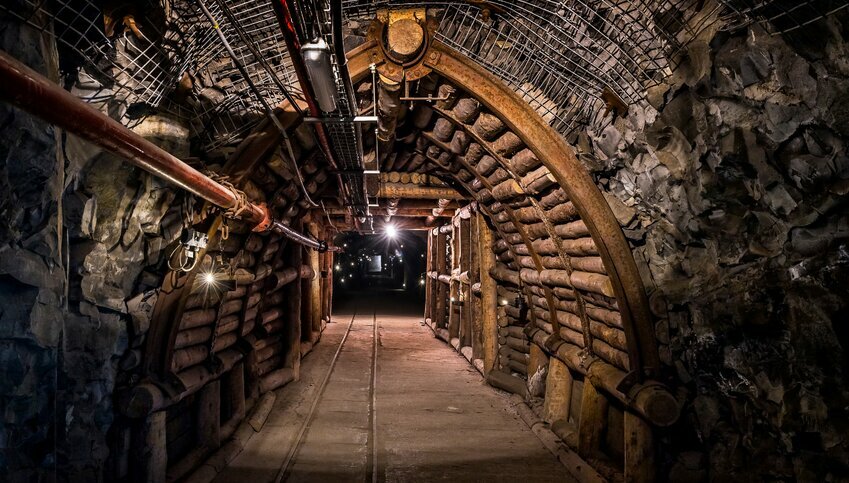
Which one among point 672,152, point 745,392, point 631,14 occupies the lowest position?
point 745,392

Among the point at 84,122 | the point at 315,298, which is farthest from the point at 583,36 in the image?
the point at 315,298

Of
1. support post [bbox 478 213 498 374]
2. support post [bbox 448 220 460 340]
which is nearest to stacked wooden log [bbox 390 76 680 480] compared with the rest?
support post [bbox 478 213 498 374]

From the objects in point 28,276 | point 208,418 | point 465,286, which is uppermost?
point 28,276

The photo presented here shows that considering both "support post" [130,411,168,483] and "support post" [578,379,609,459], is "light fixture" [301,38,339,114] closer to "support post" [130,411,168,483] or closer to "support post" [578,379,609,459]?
"support post" [130,411,168,483]

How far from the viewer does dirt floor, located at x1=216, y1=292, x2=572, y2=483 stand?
564cm

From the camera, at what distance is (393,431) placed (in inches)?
269

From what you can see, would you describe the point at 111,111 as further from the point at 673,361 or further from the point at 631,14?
the point at 673,361

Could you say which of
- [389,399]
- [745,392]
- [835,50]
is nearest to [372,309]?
[389,399]

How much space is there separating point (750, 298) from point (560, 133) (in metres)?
2.63

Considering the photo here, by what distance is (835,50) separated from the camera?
2566mm

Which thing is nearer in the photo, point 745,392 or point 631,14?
point 745,392

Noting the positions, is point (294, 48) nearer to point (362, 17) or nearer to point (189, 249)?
point (362, 17)

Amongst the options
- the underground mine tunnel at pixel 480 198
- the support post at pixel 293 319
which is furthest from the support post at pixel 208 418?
the support post at pixel 293 319

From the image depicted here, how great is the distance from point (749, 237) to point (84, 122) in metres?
4.89
